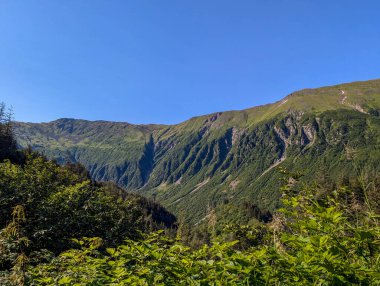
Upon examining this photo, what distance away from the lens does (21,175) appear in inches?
1067

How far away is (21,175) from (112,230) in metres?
9.52

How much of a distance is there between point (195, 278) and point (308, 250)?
165 centimetres

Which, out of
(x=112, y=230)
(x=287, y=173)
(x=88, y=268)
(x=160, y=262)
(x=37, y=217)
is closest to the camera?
(x=160, y=262)

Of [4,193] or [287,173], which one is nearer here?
[287,173]

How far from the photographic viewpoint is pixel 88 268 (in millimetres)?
5820

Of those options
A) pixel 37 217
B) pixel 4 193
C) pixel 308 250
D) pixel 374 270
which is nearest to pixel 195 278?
pixel 308 250

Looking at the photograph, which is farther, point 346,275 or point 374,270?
point 346,275

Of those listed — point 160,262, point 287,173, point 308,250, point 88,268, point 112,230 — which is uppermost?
point 287,173

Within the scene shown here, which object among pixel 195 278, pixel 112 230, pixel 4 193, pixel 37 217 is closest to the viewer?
pixel 195 278

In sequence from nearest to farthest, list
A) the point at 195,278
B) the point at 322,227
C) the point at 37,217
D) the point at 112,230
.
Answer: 1. the point at 322,227
2. the point at 195,278
3. the point at 37,217
4. the point at 112,230

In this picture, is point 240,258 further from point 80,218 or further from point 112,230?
point 112,230

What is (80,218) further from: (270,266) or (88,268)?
(270,266)

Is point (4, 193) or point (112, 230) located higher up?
point (4, 193)

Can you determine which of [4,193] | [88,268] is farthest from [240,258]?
[4,193]
